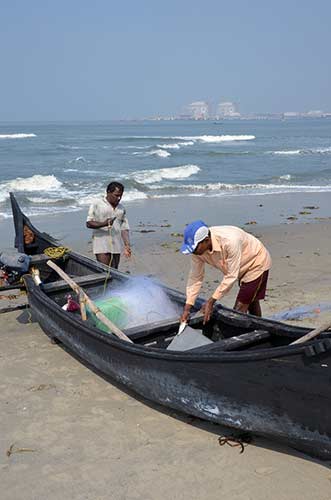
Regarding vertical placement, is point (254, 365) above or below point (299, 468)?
above

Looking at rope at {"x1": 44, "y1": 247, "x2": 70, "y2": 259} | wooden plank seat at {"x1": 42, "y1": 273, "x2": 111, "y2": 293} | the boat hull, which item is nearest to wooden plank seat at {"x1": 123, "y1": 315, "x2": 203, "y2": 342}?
the boat hull

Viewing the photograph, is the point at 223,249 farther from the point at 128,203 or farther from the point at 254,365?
the point at 128,203

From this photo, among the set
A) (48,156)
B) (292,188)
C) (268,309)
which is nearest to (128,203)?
(292,188)

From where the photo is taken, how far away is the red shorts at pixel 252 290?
505cm

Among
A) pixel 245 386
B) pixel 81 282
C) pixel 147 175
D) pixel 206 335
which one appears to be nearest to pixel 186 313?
pixel 206 335

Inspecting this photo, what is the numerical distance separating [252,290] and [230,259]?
692 mm

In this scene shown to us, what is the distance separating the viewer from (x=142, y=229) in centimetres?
1284

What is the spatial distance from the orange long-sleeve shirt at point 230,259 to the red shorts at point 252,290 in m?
0.05

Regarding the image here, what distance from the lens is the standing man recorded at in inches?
255

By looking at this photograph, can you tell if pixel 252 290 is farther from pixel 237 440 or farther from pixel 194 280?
pixel 237 440

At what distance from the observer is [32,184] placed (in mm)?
21938

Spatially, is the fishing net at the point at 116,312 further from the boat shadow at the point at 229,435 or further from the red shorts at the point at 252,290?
the red shorts at the point at 252,290

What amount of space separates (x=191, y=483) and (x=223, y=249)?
6.20 ft

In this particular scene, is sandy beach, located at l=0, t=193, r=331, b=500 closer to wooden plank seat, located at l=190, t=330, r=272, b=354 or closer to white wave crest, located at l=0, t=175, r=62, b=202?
wooden plank seat, located at l=190, t=330, r=272, b=354
